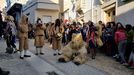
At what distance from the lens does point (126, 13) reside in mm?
16969

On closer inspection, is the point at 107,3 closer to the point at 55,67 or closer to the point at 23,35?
the point at 23,35

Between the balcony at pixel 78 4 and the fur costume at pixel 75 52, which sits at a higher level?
the balcony at pixel 78 4

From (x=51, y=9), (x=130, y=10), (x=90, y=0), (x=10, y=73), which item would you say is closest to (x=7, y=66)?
(x=10, y=73)

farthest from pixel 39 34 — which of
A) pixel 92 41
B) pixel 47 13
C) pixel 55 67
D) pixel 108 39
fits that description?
pixel 47 13

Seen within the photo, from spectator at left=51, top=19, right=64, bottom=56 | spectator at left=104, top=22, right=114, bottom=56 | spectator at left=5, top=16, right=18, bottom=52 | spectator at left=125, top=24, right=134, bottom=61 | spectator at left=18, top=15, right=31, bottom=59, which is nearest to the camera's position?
spectator at left=125, top=24, right=134, bottom=61

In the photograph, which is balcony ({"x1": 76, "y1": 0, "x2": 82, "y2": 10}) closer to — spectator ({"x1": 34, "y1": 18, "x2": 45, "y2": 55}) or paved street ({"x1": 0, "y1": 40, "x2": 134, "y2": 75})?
spectator ({"x1": 34, "y1": 18, "x2": 45, "y2": 55})

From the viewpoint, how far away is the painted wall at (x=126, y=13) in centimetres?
1619

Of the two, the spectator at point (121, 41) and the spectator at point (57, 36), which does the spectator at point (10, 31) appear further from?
the spectator at point (121, 41)

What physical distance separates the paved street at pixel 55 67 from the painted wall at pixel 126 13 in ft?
9.63

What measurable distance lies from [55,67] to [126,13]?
657cm

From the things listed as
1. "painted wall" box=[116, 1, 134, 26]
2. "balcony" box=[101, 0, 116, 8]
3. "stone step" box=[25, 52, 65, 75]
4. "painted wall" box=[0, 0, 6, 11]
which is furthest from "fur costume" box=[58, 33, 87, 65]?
"painted wall" box=[0, 0, 6, 11]

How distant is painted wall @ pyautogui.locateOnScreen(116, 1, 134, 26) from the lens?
1619 cm

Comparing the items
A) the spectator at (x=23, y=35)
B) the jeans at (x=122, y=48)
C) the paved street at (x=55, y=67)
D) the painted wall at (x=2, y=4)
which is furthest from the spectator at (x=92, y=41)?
the painted wall at (x=2, y=4)

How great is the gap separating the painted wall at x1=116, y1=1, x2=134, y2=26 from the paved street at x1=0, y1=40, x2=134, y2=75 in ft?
9.63
